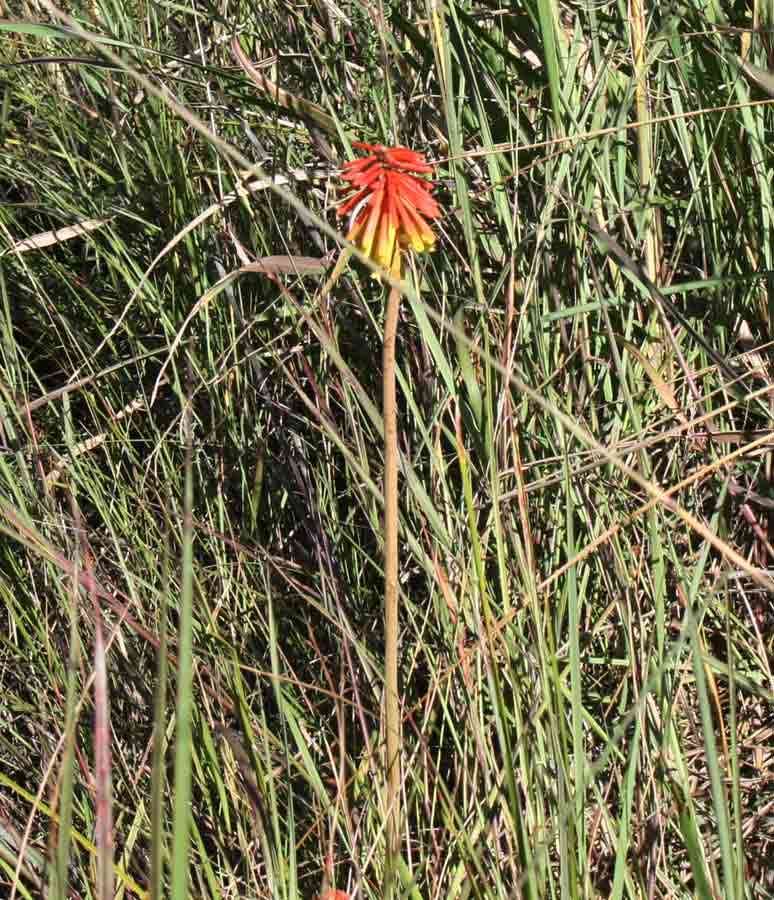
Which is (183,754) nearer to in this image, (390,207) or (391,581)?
(391,581)

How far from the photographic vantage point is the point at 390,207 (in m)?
0.85

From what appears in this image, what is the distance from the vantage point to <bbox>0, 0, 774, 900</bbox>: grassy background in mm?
1013

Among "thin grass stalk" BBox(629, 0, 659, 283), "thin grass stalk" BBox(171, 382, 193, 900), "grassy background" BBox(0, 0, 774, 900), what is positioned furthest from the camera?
"thin grass stalk" BBox(629, 0, 659, 283)

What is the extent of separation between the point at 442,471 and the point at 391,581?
9.3 inches

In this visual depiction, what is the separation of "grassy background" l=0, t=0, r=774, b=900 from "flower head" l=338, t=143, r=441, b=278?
0.13m

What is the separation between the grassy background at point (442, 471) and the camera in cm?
101

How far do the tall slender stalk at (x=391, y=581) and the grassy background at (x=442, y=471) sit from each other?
45 mm

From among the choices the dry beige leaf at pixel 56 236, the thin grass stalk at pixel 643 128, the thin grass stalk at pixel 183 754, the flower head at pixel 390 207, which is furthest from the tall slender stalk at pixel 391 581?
the dry beige leaf at pixel 56 236

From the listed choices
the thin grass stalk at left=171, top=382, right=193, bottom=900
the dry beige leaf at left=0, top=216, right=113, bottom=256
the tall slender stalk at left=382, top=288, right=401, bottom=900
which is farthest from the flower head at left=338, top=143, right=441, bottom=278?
the dry beige leaf at left=0, top=216, right=113, bottom=256

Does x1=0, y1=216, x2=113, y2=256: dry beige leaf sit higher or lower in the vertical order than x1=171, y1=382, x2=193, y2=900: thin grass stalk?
higher

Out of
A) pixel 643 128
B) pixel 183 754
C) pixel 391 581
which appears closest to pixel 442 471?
pixel 391 581

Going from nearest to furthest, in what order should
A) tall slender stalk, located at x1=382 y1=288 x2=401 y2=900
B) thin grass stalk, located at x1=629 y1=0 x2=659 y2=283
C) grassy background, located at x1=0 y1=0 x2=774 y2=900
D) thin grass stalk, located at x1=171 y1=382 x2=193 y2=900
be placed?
thin grass stalk, located at x1=171 y1=382 x2=193 y2=900 → tall slender stalk, located at x1=382 y1=288 x2=401 y2=900 → grassy background, located at x1=0 y1=0 x2=774 y2=900 → thin grass stalk, located at x1=629 y1=0 x2=659 y2=283

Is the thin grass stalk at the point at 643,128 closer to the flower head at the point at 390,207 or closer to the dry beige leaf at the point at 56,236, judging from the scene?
the flower head at the point at 390,207

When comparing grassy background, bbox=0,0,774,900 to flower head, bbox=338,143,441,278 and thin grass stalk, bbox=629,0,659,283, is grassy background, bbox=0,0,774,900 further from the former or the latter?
flower head, bbox=338,143,441,278
